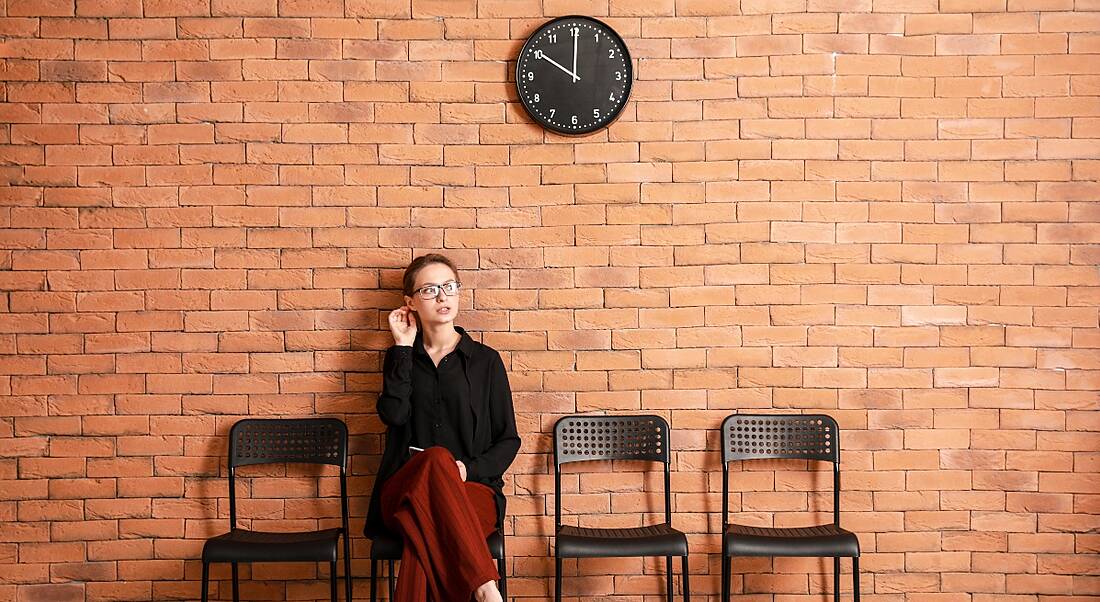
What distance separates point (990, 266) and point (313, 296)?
3132mm

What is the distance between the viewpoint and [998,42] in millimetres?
3490

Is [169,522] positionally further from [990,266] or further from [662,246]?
[990,266]

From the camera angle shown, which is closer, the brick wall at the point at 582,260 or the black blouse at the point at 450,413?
the black blouse at the point at 450,413

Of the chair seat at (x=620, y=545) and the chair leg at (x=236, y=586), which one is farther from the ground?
the chair seat at (x=620, y=545)

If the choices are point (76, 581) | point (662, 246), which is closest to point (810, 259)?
point (662, 246)

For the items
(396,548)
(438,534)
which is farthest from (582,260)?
(396,548)

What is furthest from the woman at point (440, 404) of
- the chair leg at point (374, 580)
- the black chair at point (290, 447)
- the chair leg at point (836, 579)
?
the chair leg at point (836, 579)

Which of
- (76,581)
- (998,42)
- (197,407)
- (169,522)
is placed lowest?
(76,581)

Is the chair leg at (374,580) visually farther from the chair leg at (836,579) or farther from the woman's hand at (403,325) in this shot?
the chair leg at (836,579)

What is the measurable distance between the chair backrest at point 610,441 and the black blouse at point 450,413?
0.80ft

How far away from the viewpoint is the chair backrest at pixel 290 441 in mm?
3432

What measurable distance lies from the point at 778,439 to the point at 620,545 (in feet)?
3.06

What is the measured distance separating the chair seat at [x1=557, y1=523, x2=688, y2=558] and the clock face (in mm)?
1782

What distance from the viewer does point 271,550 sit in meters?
3.05
